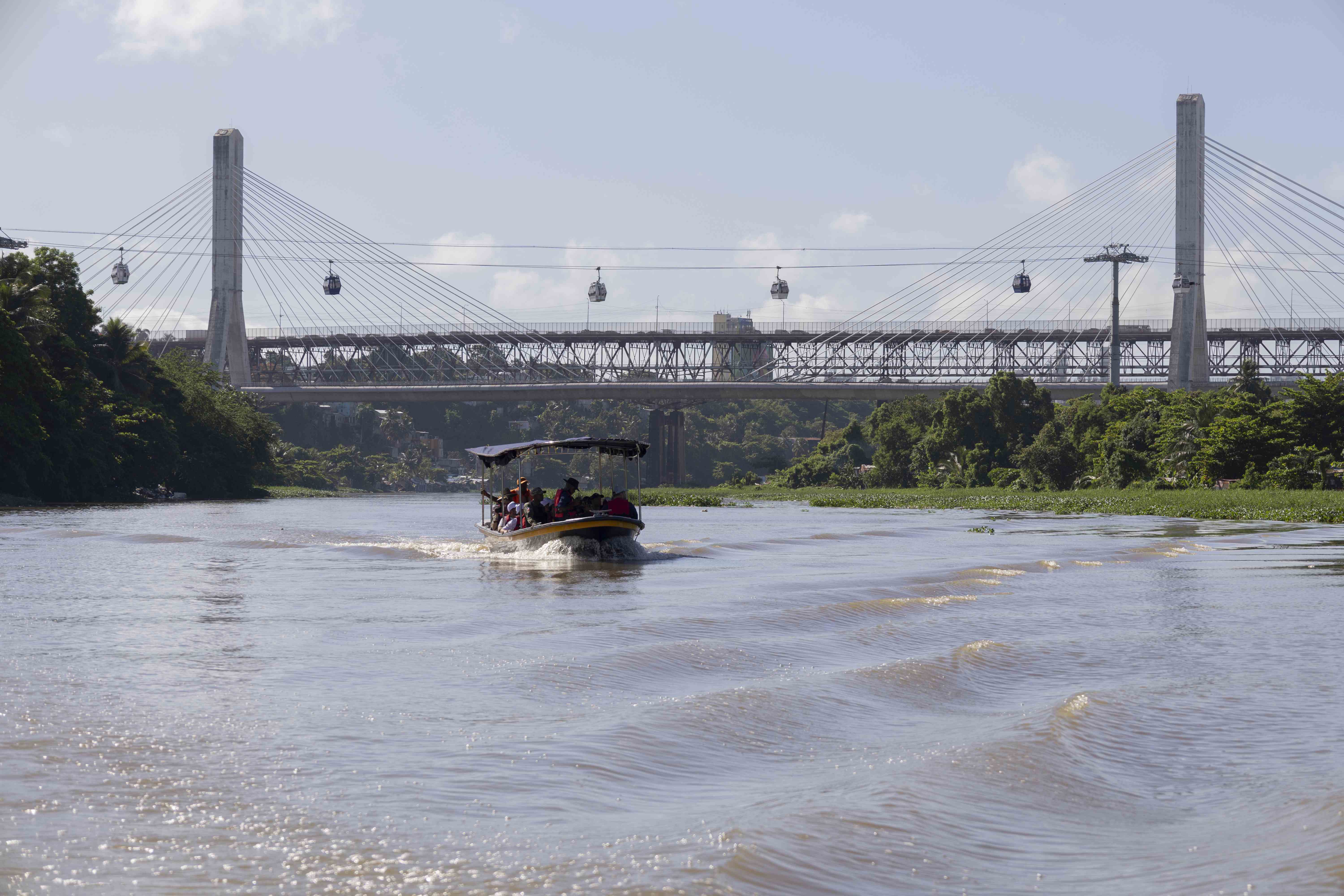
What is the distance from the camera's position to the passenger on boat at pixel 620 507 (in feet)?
88.5

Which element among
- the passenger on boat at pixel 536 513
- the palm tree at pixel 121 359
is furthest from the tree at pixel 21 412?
the passenger on boat at pixel 536 513

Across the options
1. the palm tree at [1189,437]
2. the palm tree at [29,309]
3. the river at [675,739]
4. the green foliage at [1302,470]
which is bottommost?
the river at [675,739]

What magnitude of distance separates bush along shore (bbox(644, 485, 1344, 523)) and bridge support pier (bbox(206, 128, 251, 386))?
2871 cm

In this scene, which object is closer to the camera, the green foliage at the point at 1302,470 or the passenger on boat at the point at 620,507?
the passenger on boat at the point at 620,507

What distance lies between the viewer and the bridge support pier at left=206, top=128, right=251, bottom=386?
83125 mm

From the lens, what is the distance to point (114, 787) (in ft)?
26.6

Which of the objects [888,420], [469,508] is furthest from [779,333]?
[469,508]

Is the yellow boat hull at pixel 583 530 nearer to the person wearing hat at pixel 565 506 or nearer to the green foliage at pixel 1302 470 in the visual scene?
the person wearing hat at pixel 565 506

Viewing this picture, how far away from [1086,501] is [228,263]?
55.6 meters

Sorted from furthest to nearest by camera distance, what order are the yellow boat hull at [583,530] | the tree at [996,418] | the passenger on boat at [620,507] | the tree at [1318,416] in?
the tree at [996,418]
the tree at [1318,416]
the passenger on boat at [620,507]
the yellow boat hull at [583,530]

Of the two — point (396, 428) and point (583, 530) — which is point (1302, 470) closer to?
point (583, 530)

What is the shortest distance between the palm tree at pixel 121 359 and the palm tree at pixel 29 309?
8.51 metres

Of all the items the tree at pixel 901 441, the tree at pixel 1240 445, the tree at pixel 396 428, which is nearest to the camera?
the tree at pixel 1240 445

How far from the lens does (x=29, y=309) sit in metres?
53.7
